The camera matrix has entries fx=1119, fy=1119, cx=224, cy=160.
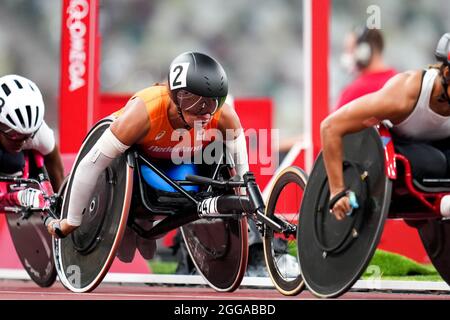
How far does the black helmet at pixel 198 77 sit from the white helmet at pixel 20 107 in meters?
1.74

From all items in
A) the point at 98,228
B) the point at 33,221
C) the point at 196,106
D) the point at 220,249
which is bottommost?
the point at 33,221

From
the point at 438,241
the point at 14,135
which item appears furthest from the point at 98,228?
the point at 438,241

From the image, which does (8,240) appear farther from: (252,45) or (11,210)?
(252,45)

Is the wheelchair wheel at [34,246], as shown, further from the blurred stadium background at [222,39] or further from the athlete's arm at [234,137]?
the blurred stadium background at [222,39]

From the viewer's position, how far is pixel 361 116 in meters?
5.86

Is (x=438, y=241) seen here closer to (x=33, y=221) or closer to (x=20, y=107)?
(x=20, y=107)

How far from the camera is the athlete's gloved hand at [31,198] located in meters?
8.53

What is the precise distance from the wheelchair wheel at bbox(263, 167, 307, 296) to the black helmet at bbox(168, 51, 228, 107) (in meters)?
0.68

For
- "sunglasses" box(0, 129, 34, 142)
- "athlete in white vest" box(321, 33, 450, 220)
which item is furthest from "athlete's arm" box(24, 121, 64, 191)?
"athlete in white vest" box(321, 33, 450, 220)

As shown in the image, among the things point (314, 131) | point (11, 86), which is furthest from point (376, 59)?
point (11, 86)

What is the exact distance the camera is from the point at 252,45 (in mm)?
20000

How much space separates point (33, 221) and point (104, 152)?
2.38m

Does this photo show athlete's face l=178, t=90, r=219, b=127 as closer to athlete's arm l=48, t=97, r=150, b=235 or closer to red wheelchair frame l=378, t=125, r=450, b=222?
athlete's arm l=48, t=97, r=150, b=235

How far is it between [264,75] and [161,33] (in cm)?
197
